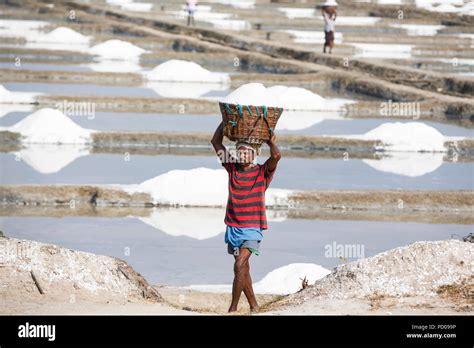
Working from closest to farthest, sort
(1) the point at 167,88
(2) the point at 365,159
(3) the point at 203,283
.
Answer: (3) the point at 203,283, (2) the point at 365,159, (1) the point at 167,88

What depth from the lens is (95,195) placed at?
10.2 meters

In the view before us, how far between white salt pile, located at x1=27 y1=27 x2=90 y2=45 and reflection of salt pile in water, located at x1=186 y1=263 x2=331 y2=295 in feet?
63.9

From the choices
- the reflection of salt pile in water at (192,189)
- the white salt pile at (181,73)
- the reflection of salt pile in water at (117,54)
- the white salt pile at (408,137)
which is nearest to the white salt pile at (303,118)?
the white salt pile at (408,137)

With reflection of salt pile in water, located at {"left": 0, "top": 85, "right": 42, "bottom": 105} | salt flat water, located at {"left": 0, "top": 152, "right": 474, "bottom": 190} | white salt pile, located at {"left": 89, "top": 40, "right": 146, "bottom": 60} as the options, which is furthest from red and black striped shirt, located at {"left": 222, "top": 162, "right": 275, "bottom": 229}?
white salt pile, located at {"left": 89, "top": 40, "right": 146, "bottom": 60}

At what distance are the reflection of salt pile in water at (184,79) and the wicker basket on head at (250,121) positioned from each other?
1299cm

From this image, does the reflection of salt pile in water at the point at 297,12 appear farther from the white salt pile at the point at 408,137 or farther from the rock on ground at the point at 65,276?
the rock on ground at the point at 65,276

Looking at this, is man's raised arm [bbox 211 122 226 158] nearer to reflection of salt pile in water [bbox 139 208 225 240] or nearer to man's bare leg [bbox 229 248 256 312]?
man's bare leg [bbox 229 248 256 312]

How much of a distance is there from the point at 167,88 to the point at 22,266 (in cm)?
1332

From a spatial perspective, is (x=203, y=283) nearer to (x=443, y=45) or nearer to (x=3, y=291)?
(x=3, y=291)

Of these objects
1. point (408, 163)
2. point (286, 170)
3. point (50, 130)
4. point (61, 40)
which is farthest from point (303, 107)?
point (61, 40)

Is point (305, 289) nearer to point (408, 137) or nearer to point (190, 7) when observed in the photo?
point (408, 137)

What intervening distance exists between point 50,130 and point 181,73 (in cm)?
766

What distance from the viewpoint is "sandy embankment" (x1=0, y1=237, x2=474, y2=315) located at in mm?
5949
